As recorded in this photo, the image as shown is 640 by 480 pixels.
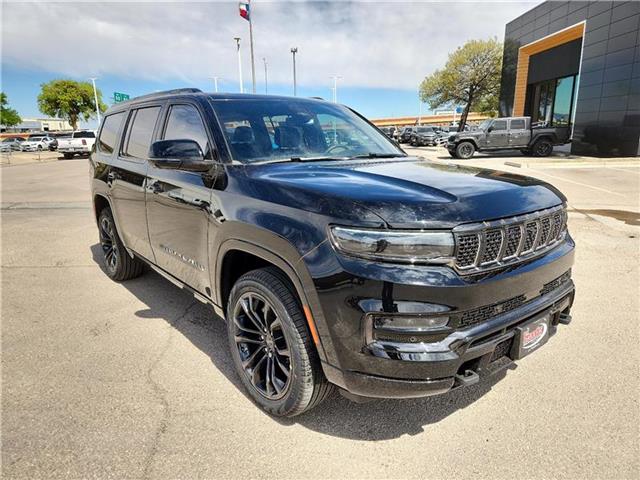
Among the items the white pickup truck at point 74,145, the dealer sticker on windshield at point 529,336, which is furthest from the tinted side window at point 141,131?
the white pickup truck at point 74,145

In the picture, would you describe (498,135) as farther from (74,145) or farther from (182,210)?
(74,145)

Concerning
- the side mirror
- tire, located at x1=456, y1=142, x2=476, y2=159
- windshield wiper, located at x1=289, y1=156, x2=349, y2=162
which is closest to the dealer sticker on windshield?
windshield wiper, located at x1=289, y1=156, x2=349, y2=162

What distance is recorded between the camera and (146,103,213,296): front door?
2805mm

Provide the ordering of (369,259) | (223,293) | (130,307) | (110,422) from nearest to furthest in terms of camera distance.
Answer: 1. (369,259)
2. (110,422)
3. (223,293)
4. (130,307)

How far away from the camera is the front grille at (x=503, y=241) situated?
1.89 m

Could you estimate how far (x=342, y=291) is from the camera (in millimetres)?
1876

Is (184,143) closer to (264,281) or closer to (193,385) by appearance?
(264,281)

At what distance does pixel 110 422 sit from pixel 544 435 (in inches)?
95.6

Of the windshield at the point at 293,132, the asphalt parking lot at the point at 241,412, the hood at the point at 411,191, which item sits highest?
the windshield at the point at 293,132

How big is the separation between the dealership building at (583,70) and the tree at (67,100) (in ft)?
195

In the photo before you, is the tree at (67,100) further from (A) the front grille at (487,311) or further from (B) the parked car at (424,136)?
(A) the front grille at (487,311)

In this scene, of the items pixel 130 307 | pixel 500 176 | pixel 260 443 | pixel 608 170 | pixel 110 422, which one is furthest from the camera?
pixel 608 170

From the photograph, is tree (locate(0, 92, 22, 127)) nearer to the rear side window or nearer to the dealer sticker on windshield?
the rear side window

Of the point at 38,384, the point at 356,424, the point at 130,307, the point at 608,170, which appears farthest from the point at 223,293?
the point at 608,170
